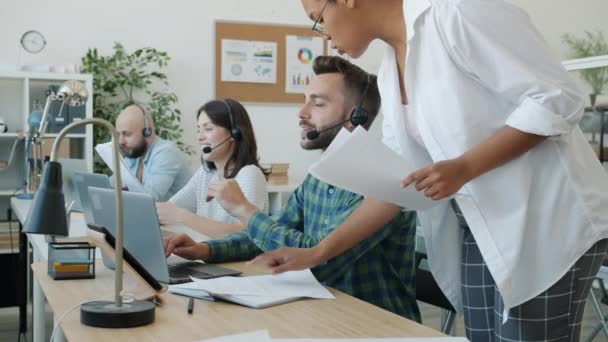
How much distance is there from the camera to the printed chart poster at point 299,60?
243 inches

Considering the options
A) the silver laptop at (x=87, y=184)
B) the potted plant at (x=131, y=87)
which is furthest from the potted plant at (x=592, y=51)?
the silver laptop at (x=87, y=184)

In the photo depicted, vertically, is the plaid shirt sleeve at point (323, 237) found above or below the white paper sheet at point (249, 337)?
above

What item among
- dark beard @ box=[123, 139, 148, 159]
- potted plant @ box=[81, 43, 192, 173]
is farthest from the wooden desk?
potted plant @ box=[81, 43, 192, 173]

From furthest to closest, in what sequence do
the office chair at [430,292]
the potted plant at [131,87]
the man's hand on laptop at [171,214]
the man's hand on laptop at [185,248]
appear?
the potted plant at [131,87] → the man's hand on laptop at [171,214] → the office chair at [430,292] → the man's hand on laptop at [185,248]

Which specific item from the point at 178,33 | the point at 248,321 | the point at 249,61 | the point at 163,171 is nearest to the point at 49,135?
the point at 178,33

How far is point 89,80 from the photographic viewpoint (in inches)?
201

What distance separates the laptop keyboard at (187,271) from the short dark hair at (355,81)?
1.83 ft

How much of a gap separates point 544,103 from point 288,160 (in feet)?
16.3

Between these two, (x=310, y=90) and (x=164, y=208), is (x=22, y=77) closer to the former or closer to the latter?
(x=164, y=208)

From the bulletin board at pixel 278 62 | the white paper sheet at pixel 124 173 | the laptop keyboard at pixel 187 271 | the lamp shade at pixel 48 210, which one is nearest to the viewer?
the lamp shade at pixel 48 210

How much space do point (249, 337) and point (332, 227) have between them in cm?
61

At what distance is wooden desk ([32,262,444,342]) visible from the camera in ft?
4.21

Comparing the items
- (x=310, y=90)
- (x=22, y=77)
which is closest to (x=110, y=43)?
(x=22, y=77)

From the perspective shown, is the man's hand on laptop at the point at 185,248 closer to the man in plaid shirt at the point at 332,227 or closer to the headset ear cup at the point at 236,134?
the man in plaid shirt at the point at 332,227
